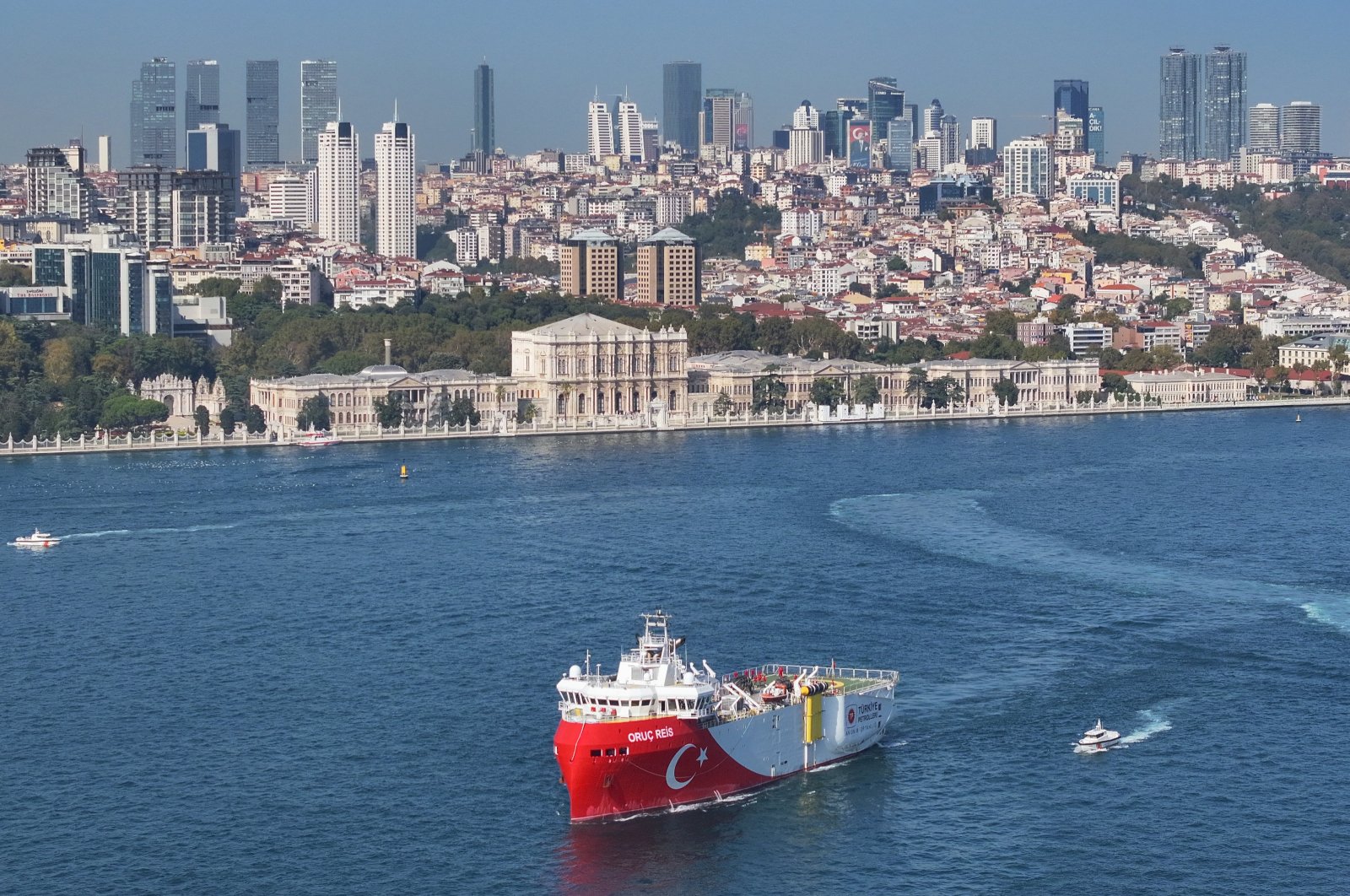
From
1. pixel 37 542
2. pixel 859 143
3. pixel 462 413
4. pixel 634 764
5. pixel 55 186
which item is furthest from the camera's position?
pixel 859 143

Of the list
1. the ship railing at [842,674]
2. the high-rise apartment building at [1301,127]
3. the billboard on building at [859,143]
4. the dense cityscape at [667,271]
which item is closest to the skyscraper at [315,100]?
the dense cityscape at [667,271]

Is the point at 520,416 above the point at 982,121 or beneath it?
beneath

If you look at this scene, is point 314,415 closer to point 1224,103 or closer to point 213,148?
point 213,148

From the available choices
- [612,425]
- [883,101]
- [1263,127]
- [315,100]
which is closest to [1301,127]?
[1263,127]

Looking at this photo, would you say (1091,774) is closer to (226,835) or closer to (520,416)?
(226,835)

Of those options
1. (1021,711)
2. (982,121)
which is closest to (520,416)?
(1021,711)

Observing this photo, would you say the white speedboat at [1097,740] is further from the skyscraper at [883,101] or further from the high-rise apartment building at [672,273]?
the skyscraper at [883,101]
